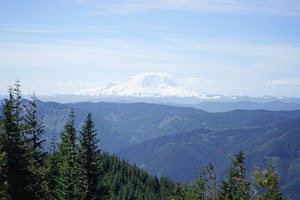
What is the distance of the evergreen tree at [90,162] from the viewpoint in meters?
31.0

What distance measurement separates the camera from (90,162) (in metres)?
31.2

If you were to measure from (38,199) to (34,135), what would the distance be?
7.49 m

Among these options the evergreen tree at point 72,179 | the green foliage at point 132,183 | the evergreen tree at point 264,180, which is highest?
the evergreen tree at point 264,180

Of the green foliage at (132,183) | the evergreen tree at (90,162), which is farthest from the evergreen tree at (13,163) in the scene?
the green foliage at (132,183)

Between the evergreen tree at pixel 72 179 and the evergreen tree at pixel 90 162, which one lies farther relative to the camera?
the evergreen tree at pixel 90 162

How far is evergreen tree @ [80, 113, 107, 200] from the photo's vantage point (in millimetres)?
30984

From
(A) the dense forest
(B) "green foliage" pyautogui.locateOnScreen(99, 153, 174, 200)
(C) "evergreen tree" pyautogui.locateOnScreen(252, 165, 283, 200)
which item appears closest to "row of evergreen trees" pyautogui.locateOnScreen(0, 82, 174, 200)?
(A) the dense forest

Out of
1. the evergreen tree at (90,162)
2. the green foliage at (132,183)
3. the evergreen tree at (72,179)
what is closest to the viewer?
the evergreen tree at (72,179)

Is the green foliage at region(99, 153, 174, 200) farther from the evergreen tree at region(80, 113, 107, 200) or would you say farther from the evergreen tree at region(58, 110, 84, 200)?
the evergreen tree at region(80, 113, 107, 200)

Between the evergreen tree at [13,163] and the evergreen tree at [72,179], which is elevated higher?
the evergreen tree at [13,163]

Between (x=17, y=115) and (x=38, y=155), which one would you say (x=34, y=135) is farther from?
(x=17, y=115)

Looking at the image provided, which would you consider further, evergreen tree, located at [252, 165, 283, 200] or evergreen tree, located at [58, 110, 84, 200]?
evergreen tree, located at [58, 110, 84, 200]

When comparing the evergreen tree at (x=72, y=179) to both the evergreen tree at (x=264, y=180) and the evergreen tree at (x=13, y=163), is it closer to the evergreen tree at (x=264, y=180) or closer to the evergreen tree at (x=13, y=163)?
the evergreen tree at (x=13, y=163)

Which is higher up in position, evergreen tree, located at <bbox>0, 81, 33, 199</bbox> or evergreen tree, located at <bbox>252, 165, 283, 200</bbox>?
evergreen tree, located at <bbox>252, 165, 283, 200</bbox>
